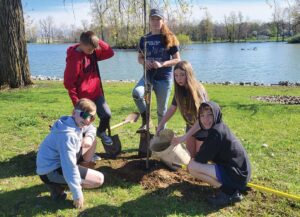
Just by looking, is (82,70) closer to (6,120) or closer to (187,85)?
(187,85)

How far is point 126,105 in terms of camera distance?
32.5ft

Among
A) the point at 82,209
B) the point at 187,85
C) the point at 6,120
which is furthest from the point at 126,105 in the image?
the point at 82,209

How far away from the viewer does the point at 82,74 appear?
4805 millimetres

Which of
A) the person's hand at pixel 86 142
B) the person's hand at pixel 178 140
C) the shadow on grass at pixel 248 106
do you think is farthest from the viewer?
the shadow on grass at pixel 248 106

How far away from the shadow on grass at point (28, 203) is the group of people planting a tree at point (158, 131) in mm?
137

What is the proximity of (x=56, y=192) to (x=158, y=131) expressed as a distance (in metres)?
1.50

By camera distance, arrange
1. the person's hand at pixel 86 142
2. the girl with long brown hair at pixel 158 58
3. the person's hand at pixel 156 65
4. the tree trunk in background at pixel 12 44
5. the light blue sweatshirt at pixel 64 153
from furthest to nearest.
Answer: the tree trunk in background at pixel 12 44
the girl with long brown hair at pixel 158 58
the person's hand at pixel 156 65
the person's hand at pixel 86 142
the light blue sweatshirt at pixel 64 153

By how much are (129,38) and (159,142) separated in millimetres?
5279

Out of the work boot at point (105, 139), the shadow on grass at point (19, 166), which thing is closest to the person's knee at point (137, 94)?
the work boot at point (105, 139)

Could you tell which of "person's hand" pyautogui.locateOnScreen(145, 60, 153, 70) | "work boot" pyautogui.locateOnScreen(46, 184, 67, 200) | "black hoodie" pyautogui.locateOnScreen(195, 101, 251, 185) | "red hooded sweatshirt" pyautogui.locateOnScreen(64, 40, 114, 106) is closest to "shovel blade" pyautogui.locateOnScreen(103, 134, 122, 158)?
"red hooded sweatshirt" pyautogui.locateOnScreen(64, 40, 114, 106)

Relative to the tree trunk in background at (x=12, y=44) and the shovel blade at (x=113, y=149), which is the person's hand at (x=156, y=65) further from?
the tree trunk in background at (x=12, y=44)

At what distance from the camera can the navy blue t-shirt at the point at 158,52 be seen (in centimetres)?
505

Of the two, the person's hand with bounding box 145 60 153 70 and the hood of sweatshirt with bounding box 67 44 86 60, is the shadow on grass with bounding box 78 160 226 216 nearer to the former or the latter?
the person's hand with bounding box 145 60 153 70

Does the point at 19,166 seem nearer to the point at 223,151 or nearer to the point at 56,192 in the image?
the point at 56,192
